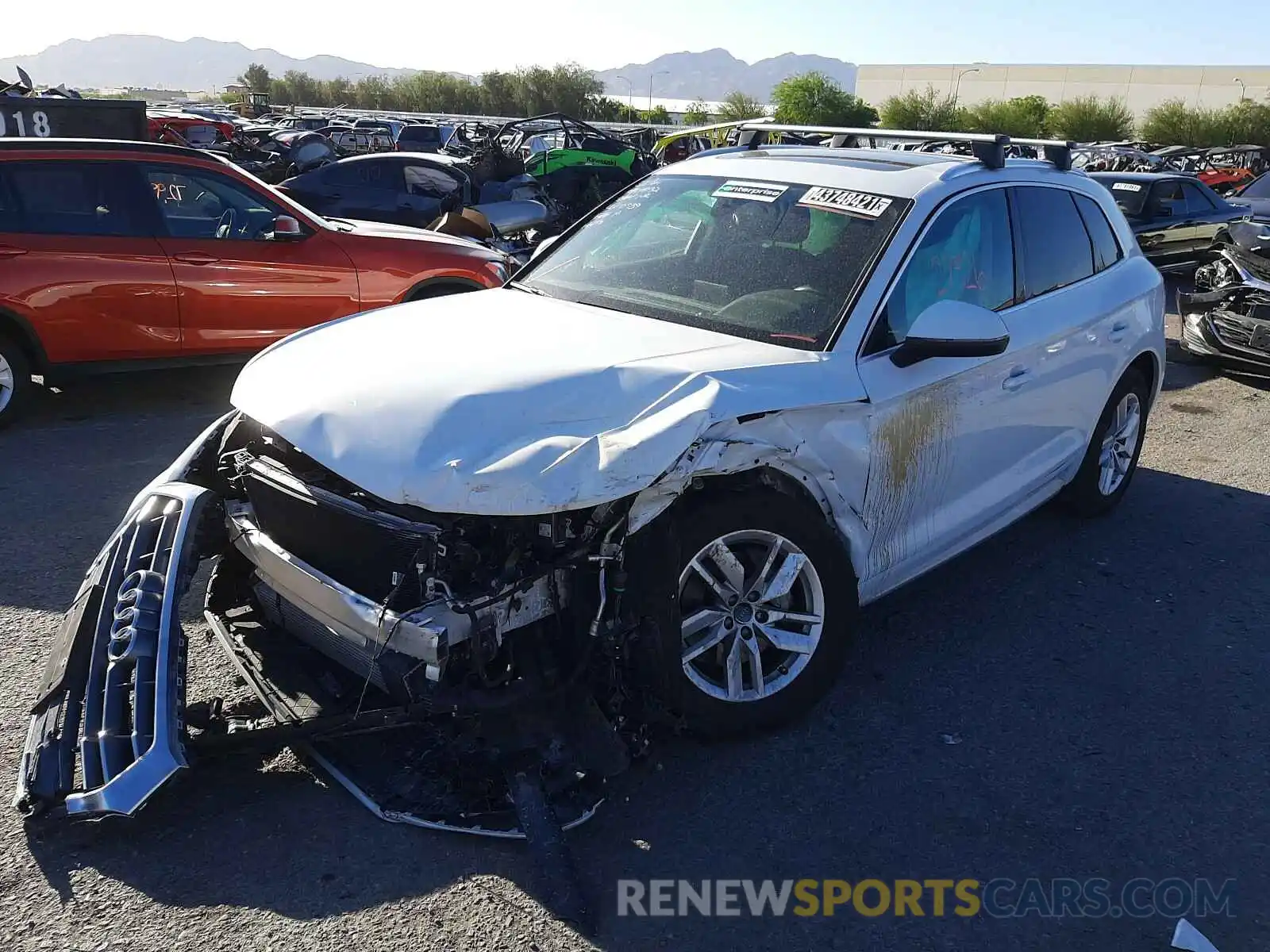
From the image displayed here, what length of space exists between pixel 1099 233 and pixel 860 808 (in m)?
3.46

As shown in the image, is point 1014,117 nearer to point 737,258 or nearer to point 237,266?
point 237,266

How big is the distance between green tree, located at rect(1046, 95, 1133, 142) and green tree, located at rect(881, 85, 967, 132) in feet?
18.2

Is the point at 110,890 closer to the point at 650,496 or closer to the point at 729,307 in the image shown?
the point at 650,496

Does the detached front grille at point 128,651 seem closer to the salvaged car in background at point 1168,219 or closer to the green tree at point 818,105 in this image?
the salvaged car in background at point 1168,219

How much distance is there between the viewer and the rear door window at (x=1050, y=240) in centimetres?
462

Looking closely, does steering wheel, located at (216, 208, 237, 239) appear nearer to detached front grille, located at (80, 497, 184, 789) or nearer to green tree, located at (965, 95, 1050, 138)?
detached front grille, located at (80, 497, 184, 789)

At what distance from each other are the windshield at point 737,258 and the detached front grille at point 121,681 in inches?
72.7

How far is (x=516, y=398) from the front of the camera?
3.09 metres

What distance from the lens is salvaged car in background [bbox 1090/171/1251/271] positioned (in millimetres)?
13852

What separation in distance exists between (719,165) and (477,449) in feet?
7.71

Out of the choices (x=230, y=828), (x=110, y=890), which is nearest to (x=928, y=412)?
(x=230, y=828)

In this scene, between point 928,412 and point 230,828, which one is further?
point 928,412

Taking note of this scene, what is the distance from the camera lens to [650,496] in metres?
3.05

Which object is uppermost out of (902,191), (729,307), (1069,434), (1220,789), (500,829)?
(902,191)
